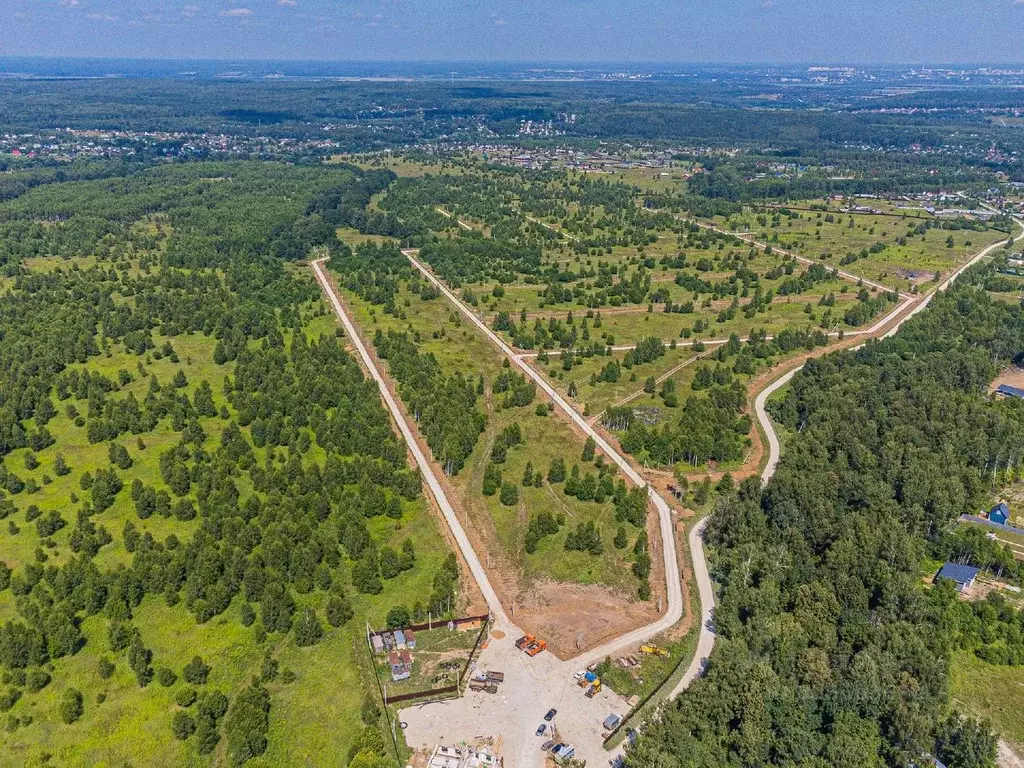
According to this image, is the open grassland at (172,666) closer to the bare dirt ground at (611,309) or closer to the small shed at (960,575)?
the small shed at (960,575)

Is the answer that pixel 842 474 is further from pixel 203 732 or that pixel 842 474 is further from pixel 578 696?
pixel 203 732

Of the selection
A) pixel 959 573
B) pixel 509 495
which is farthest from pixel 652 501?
pixel 959 573

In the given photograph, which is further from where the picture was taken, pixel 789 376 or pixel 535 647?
pixel 789 376

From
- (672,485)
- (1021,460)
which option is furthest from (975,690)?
(1021,460)

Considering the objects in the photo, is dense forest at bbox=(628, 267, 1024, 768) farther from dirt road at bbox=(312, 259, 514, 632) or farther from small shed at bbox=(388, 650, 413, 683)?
dirt road at bbox=(312, 259, 514, 632)

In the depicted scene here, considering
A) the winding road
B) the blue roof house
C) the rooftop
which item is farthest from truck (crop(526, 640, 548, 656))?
the blue roof house

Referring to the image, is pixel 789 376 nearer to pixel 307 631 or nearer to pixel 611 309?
pixel 611 309
